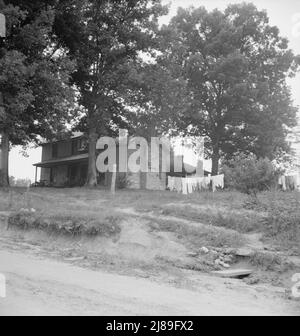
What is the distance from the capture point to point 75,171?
45.0m

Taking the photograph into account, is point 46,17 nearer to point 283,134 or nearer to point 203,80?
point 203,80

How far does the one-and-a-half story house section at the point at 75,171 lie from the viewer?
3850cm

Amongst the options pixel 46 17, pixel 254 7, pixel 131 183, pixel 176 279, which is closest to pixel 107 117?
pixel 131 183

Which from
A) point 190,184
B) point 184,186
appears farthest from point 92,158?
point 190,184

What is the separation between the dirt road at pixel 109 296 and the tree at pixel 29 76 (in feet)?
50.9

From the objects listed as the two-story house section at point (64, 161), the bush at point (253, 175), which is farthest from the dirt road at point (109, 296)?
the two-story house section at point (64, 161)

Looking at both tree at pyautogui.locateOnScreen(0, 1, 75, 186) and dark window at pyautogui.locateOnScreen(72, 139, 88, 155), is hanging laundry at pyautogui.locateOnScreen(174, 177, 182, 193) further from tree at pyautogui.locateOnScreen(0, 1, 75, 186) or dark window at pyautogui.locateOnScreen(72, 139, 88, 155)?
dark window at pyautogui.locateOnScreen(72, 139, 88, 155)

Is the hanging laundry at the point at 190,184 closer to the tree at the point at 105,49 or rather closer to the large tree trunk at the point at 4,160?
the tree at the point at 105,49

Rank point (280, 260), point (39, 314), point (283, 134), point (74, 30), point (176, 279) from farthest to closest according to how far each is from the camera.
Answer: point (283, 134) → point (74, 30) → point (280, 260) → point (176, 279) → point (39, 314)

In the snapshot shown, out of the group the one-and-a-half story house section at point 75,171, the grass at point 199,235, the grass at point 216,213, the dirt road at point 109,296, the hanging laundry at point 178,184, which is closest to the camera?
the dirt road at point 109,296

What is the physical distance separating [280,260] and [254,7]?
36233 mm

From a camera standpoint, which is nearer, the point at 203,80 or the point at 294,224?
the point at 294,224

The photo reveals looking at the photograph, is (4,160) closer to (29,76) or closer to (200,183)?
(29,76)
